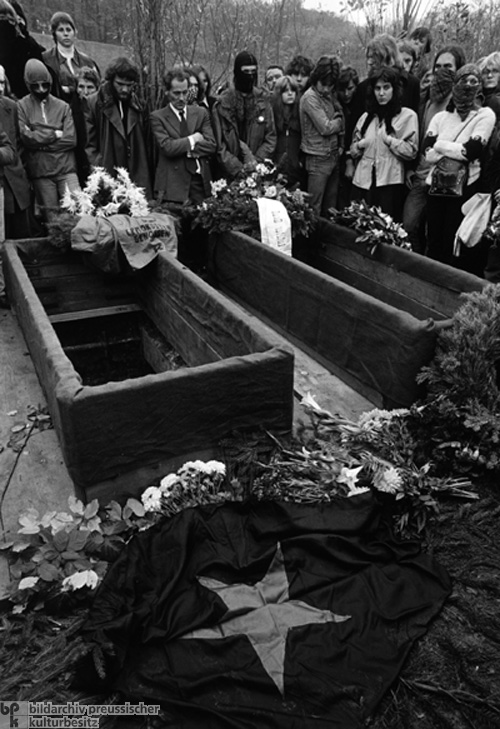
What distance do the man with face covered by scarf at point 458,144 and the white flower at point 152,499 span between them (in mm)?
4032

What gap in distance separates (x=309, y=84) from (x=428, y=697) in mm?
6091

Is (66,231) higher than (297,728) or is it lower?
higher

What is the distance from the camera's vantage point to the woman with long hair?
6.89 metres

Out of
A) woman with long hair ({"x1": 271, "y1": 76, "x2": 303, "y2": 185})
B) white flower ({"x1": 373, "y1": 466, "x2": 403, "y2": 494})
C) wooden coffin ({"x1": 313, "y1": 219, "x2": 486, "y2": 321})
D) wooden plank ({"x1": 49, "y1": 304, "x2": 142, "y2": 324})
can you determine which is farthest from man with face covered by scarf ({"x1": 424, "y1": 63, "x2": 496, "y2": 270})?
white flower ({"x1": 373, "y1": 466, "x2": 403, "y2": 494})

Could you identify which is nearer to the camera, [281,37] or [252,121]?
[252,121]

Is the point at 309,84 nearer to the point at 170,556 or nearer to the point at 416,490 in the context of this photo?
the point at 416,490

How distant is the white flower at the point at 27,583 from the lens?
2730 millimetres

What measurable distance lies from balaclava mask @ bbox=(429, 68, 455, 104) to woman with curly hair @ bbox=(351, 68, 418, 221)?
0.30m

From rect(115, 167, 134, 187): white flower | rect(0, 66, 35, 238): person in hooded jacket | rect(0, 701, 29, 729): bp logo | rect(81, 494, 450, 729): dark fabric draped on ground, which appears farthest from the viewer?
rect(115, 167, 134, 187): white flower

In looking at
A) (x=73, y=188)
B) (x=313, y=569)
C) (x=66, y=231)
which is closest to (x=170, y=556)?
(x=313, y=569)

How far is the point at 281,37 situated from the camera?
39.7 ft

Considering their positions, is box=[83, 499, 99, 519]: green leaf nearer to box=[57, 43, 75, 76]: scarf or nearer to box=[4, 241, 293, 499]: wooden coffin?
box=[4, 241, 293, 499]: wooden coffin

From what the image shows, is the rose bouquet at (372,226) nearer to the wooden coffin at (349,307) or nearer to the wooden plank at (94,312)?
the wooden coffin at (349,307)

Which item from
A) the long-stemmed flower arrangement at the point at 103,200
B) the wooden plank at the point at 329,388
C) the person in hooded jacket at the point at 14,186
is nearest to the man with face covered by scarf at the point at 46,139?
the person in hooded jacket at the point at 14,186
